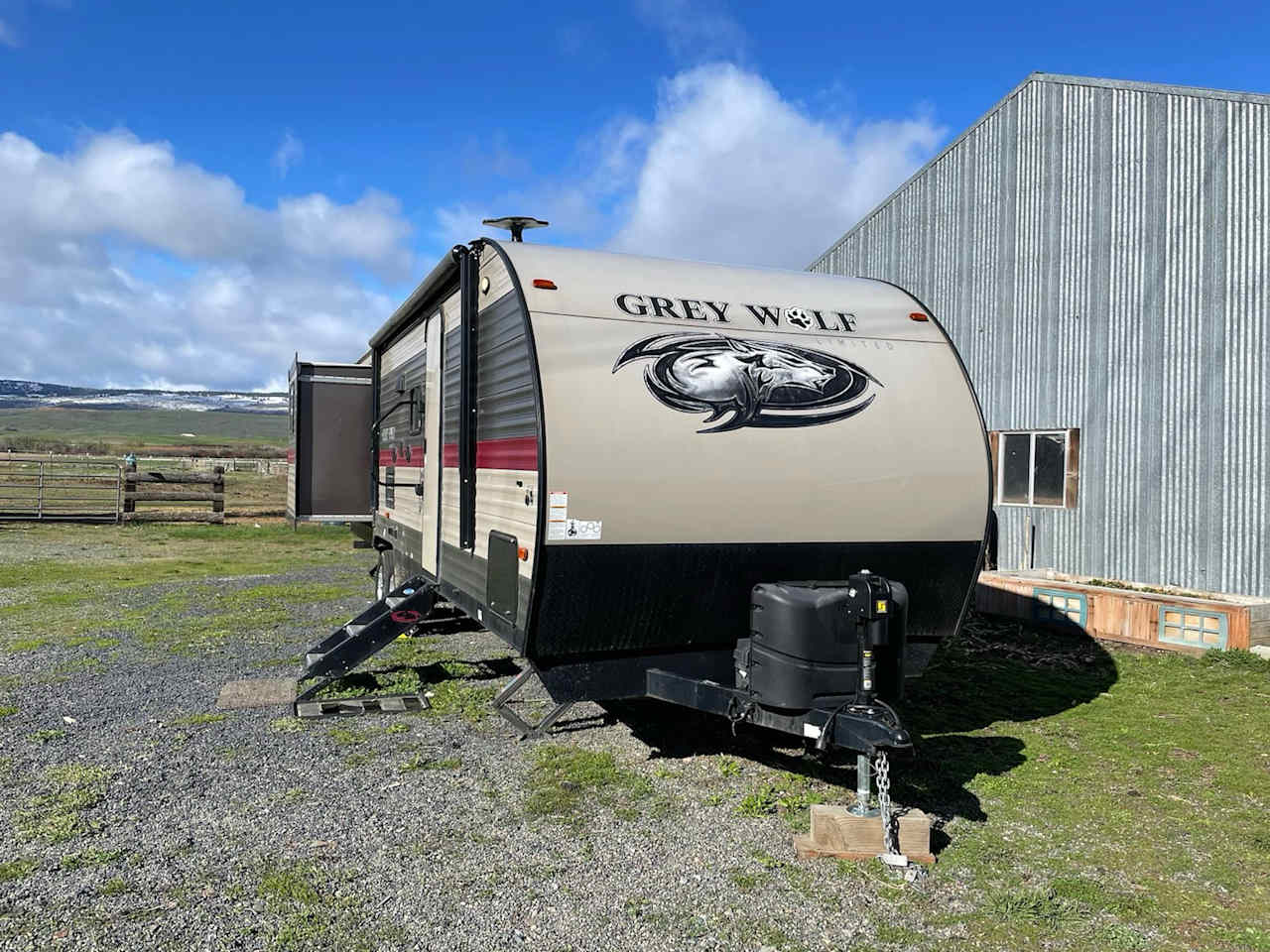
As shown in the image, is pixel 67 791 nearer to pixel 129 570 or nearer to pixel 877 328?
pixel 877 328

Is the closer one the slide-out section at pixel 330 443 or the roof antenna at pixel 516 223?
the roof antenna at pixel 516 223

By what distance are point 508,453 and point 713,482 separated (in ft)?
4.02

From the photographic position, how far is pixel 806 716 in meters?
5.16

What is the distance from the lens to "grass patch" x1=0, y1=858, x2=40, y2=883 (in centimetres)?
430

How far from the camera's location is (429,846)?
4.77 m

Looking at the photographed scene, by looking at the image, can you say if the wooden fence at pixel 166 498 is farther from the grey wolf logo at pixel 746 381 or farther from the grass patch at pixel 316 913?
the grass patch at pixel 316 913

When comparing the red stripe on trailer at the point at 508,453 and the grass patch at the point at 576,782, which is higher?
the red stripe on trailer at the point at 508,453

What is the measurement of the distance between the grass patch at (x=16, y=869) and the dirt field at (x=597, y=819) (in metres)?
0.03

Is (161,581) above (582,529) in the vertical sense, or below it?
below

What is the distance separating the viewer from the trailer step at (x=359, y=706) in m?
7.16

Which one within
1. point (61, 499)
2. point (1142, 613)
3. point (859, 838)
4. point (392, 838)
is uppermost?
point (61, 499)

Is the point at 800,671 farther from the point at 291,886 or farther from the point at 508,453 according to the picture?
the point at 291,886

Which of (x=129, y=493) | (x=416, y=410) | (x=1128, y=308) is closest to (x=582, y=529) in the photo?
(x=416, y=410)

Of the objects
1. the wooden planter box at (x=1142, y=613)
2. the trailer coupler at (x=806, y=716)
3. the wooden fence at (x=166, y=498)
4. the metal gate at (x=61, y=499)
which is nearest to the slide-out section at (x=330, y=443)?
the trailer coupler at (x=806, y=716)
